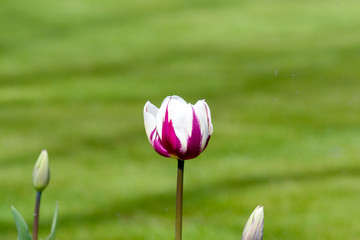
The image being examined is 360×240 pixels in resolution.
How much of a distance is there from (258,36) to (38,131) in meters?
3.23

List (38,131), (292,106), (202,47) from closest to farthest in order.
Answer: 1. (38,131)
2. (292,106)
3. (202,47)

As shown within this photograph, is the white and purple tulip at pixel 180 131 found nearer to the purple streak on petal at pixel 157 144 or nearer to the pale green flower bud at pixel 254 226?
the purple streak on petal at pixel 157 144

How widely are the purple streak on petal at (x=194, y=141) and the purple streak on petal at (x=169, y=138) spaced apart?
0.02 m

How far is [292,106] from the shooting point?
16.0 ft

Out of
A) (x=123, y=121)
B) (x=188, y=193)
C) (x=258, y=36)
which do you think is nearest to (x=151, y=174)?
(x=188, y=193)

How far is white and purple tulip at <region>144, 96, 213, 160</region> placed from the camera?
1216 mm

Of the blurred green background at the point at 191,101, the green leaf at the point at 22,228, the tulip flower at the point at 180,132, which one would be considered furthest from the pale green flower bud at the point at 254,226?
the blurred green background at the point at 191,101

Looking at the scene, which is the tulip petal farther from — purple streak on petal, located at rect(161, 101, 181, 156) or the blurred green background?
the blurred green background

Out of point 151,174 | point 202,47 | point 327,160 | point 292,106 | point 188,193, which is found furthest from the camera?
point 202,47

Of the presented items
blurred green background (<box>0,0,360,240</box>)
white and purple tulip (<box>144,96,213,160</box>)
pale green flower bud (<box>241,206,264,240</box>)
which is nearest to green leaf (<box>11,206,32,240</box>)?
white and purple tulip (<box>144,96,213,160</box>)

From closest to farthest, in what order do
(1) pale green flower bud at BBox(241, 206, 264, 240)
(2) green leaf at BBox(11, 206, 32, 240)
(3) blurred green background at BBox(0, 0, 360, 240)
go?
(1) pale green flower bud at BBox(241, 206, 264, 240)
(2) green leaf at BBox(11, 206, 32, 240)
(3) blurred green background at BBox(0, 0, 360, 240)

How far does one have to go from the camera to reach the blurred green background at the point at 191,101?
3152 millimetres

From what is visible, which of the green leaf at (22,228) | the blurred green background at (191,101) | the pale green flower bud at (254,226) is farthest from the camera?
the blurred green background at (191,101)

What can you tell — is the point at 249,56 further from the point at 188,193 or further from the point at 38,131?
the point at 188,193
